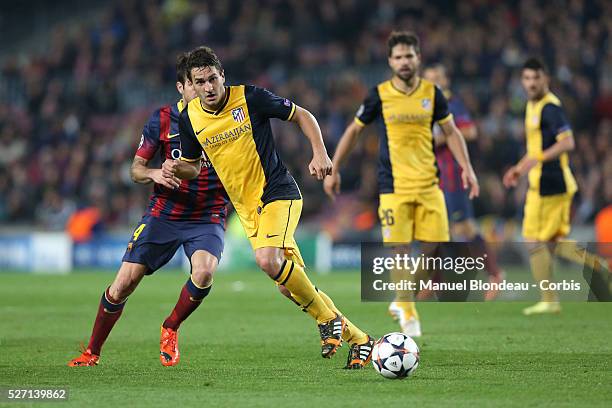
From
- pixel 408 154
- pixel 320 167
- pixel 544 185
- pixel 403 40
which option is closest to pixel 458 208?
pixel 544 185

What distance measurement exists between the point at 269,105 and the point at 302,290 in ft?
4.13

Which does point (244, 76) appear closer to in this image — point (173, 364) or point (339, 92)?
point (339, 92)

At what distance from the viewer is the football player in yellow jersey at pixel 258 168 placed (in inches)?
295

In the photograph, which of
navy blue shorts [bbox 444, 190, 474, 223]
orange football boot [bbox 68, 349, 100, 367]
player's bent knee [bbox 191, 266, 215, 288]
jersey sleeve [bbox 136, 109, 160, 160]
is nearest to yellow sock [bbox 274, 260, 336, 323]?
player's bent knee [bbox 191, 266, 215, 288]

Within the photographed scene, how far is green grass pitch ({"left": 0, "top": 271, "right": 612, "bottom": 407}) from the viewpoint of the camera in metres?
6.38

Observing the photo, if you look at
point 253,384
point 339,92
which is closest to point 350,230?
point 339,92

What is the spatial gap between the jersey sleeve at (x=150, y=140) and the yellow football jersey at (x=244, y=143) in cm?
41

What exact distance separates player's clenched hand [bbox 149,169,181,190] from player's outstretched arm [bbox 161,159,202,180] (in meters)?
0.02

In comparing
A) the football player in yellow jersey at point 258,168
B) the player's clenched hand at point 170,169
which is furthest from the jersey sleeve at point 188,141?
the player's clenched hand at point 170,169

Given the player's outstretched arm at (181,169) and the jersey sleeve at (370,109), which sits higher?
the jersey sleeve at (370,109)

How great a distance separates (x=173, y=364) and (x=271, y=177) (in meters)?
1.49

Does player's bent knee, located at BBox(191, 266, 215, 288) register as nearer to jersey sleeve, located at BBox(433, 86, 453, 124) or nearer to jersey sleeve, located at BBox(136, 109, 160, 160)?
jersey sleeve, located at BBox(136, 109, 160, 160)

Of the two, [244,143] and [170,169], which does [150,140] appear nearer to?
[170,169]

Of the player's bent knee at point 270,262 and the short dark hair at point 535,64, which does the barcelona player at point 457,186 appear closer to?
the short dark hair at point 535,64
